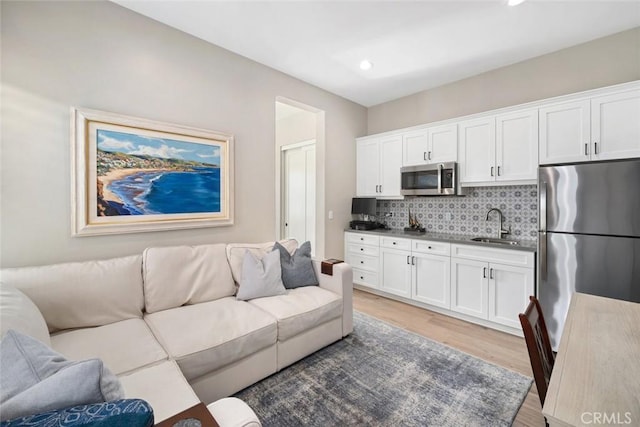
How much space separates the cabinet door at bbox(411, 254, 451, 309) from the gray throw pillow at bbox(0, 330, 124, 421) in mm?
3057

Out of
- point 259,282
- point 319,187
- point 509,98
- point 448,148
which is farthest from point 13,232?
point 509,98

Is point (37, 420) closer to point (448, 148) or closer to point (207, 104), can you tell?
point (207, 104)

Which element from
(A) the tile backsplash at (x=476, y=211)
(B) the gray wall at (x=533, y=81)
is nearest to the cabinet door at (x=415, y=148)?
(B) the gray wall at (x=533, y=81)

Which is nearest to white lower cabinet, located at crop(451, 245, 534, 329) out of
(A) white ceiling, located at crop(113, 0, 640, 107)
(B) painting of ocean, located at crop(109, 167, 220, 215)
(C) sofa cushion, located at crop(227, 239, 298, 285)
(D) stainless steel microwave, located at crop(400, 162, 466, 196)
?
(D) stainless steel microwave, located at crop(400, 162, 466, 196)

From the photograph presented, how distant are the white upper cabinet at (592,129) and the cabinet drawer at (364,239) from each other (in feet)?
6.46

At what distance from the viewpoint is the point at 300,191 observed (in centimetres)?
481

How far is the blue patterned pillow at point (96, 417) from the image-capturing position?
24.9 inches

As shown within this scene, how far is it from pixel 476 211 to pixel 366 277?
5.42 feet

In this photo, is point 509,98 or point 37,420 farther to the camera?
point 509,98

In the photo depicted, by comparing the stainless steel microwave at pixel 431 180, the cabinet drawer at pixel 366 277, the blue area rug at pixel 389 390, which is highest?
the stainless steel microwave at pixel 431 180

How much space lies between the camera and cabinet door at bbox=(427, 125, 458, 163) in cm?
325

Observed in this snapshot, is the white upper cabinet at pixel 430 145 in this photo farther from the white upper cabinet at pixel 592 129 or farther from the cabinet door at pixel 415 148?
the white upper cabinet at pixel 592 129

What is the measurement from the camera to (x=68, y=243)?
2.02 m

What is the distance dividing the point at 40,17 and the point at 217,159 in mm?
1470
